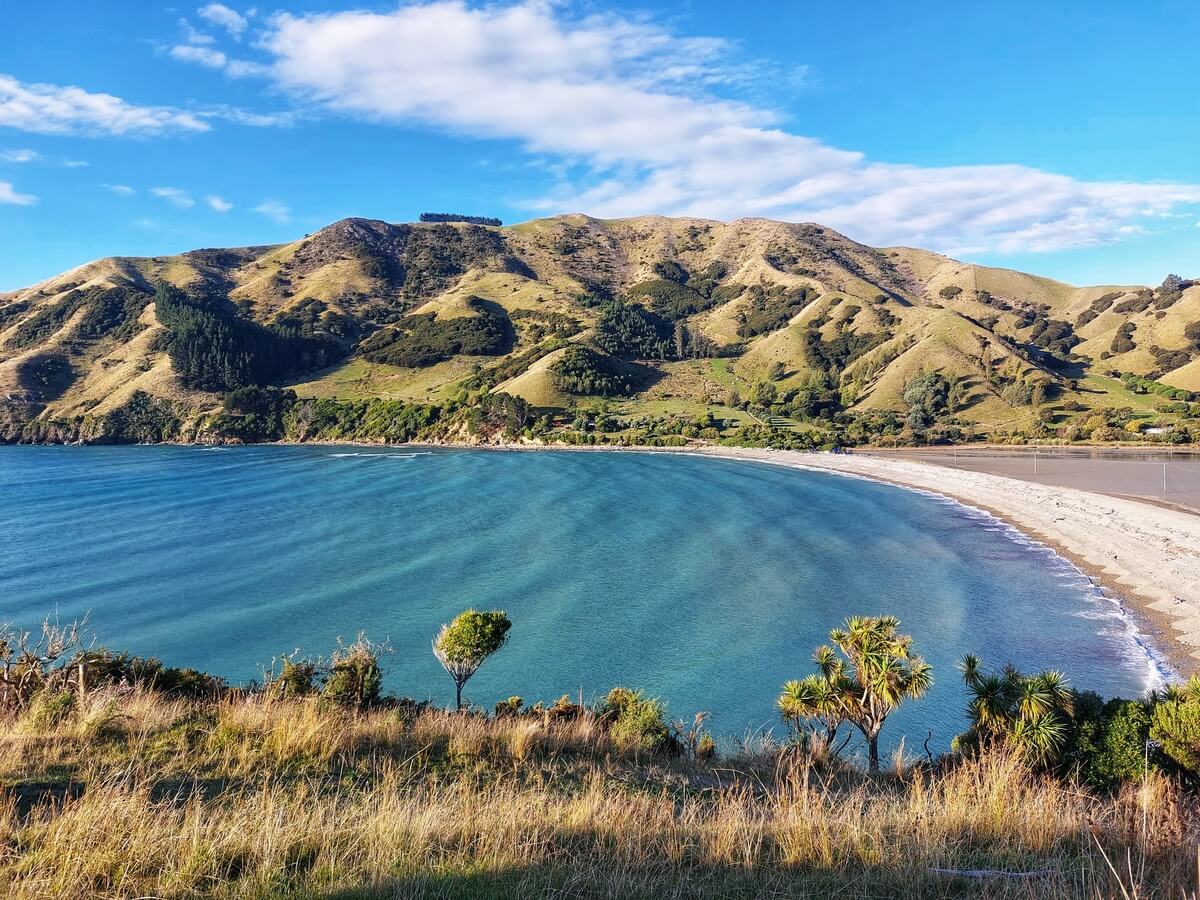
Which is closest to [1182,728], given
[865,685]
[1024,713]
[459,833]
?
[1024,713]

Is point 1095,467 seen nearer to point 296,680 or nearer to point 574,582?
point 574,582

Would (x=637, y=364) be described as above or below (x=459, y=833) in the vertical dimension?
above

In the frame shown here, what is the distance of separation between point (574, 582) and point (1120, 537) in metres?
36.2

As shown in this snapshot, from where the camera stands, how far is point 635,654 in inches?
1049

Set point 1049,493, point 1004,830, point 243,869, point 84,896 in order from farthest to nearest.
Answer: point 1049,493 < point 1004,830 < point 243,869 < point 84,896

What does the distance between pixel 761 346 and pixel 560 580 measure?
153740mm

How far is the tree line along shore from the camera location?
16.8 feet

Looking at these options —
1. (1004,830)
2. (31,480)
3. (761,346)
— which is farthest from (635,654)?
(761,346)

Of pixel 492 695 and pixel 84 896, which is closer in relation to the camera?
pixel 84 896

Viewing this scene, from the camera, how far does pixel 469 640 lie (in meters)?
18.8

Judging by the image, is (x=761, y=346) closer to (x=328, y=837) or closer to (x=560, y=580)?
(x=560, y=580)

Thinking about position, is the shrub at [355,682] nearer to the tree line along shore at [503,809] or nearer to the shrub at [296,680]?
the shrub at [296,680]

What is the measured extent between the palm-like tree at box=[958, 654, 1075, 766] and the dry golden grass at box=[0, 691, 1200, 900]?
4.07m

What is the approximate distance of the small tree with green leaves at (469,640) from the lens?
1886 cm
